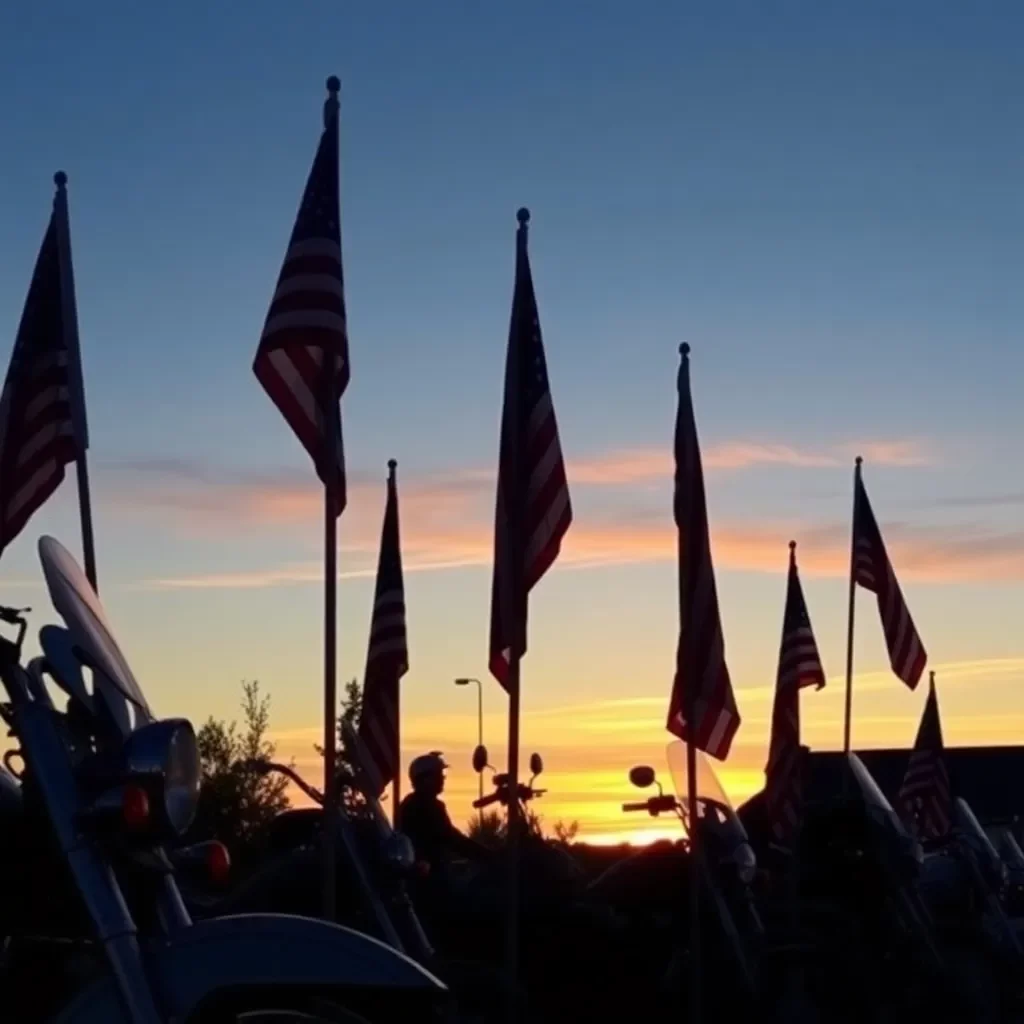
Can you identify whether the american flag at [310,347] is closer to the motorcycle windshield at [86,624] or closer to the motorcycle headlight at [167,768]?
the motorcycle windshield at [86,624]

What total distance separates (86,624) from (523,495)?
7060 mm

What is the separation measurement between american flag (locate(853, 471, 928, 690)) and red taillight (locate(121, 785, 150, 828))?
15.0m

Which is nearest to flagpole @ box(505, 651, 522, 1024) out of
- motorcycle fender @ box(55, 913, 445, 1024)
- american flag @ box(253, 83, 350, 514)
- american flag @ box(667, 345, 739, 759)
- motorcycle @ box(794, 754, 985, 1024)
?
american flag @ box(253, 83, 350, 514)

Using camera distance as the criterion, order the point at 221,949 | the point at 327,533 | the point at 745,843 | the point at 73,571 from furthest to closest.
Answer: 1. the point at 745,843
2. the point at 327,533
3. the point at 73,571
4. the point at 221,949

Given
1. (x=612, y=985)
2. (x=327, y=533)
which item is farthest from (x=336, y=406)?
(x=612, y=985)

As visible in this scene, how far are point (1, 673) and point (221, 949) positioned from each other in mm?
1043

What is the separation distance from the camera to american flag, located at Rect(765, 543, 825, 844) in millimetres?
19094

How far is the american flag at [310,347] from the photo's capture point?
10859 millimetres

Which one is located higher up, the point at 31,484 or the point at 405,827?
the point at 31,484

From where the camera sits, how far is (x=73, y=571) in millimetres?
6328

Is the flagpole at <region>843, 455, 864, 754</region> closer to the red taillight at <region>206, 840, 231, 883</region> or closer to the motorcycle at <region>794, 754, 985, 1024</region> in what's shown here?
the motorcycle at <region>794, 754, 985, 1024</region>

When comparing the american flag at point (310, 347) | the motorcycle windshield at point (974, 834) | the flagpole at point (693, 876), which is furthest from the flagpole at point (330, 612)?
the motorcycle windshield at point (974, 834)

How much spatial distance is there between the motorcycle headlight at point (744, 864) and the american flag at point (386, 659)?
3416 millimetres

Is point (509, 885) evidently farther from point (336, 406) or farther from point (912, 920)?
point (912, 920)
